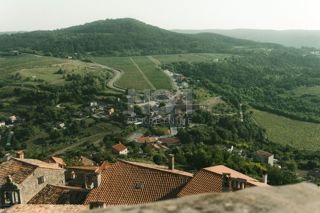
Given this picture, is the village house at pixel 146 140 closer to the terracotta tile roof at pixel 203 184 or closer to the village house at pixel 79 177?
the village house at pixel 79 177

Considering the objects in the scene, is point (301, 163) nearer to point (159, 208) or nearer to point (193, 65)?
point (159, 208)

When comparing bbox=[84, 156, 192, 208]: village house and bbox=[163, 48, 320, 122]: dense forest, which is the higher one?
bbox=[84, 156, 192, 208]: village house

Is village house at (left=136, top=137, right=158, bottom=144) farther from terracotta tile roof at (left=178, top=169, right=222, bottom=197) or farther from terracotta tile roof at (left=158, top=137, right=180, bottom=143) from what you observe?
terracotta tile roof at (left=178, top=169, right=222, bottom=197)

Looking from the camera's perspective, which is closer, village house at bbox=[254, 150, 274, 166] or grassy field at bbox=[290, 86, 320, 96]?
village house at bbox=[254, 150, 274, 166]

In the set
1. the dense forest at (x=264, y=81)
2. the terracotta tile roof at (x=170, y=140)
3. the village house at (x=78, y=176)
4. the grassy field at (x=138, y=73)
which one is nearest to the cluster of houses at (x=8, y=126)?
the terracotta tile roof at (x=170, y=140)

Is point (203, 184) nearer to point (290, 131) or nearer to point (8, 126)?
point (290, 131)

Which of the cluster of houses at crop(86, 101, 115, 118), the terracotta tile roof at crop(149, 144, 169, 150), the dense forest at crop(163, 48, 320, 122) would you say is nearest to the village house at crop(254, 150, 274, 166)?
the terracotta tile roof at crop(149, 144, 169, 150)
